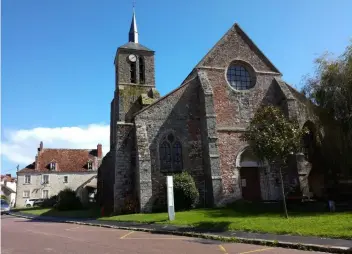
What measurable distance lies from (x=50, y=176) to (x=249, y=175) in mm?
35750

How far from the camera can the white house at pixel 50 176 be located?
48.0 meters

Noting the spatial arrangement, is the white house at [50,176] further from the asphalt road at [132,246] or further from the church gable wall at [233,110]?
the asphalt road at [132,246]

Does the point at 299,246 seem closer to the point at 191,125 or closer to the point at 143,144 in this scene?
the point at 143,144

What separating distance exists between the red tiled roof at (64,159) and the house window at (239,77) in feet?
108

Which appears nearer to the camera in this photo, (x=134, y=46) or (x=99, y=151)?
(x=134, y=46)

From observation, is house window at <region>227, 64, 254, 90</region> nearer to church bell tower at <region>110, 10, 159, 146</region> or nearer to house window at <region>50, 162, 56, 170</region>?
church bell tower at <region>110, 10, 159, 146</region>

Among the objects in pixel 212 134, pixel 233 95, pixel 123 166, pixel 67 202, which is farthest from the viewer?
pixel 67 202

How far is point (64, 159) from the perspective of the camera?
165 ft

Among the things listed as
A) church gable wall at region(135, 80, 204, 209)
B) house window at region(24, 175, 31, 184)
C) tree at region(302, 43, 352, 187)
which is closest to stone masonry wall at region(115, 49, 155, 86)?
church gable wall at region(135, 80, 204, 209)

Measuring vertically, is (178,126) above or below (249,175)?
above

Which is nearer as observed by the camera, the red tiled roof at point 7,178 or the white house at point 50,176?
the white house at point 50,176

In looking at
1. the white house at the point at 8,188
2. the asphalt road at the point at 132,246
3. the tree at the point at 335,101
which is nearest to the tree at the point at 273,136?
the tree at the point at 335,101

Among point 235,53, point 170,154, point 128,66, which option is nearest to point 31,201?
point 128,66

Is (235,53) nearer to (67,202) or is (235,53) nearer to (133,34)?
(133,34)
